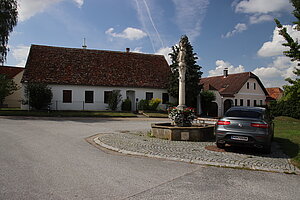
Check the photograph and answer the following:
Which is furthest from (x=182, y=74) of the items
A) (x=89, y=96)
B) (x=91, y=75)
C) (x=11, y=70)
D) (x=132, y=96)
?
(x=11, y=70)

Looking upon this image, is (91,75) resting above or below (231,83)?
below

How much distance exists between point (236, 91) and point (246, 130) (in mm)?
31204

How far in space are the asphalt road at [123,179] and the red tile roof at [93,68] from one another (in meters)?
21.2

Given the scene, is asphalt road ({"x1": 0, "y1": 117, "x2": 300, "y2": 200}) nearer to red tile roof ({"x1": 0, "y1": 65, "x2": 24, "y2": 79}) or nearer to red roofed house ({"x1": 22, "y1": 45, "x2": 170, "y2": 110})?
red roofed house ({"x1": 22, "y1": 45, "x2": 170, "y2": 110})

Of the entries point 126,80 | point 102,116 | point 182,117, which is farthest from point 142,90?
point 182,117

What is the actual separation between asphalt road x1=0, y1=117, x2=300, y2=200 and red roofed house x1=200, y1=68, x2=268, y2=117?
28968 mm

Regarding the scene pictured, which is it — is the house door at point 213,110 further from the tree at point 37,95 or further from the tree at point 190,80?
the tree at point 37,95

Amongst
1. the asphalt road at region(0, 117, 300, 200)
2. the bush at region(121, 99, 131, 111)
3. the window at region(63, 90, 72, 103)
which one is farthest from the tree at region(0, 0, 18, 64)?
the asphalt road at region(0, 117, 300, 200)

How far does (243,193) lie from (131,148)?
4.62m

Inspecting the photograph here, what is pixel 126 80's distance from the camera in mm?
29812

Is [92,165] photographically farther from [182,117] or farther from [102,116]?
[102,116]

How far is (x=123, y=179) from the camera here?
17.0 ft

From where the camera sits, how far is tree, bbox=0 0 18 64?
2417 cm

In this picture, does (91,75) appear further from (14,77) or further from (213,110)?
(14,77)
